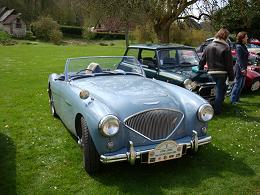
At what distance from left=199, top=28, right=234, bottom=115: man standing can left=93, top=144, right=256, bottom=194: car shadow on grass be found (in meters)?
2.08

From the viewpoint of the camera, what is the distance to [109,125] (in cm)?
371

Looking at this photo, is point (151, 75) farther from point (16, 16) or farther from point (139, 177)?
point (16, 16)

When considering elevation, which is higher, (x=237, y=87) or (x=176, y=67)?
(x=176, y=67)

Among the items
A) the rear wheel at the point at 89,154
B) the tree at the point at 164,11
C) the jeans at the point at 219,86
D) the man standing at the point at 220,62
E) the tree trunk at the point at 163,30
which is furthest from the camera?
the tree trunk at the point at 163,30

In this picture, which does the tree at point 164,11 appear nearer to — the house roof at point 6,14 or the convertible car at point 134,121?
the convertible car at point 134,121

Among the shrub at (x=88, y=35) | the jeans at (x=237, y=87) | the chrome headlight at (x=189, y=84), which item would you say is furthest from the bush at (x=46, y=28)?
the chrome headlight at (x=189, y=84)

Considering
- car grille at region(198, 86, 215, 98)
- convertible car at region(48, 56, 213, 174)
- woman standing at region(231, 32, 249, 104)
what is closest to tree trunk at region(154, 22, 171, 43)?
woman standing at region(231, 32, 249, 104)

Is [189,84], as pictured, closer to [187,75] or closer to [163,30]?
[187,75]

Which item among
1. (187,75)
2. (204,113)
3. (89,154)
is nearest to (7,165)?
(89,154)

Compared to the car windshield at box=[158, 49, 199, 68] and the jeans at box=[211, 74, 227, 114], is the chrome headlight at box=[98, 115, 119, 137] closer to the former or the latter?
the jeans at box=[211, 74, 227, 114]

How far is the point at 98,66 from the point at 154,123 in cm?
214

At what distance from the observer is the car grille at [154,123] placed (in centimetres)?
388

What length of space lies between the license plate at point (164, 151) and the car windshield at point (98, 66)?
2110 millimetres

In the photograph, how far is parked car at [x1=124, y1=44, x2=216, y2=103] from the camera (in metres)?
6.70
